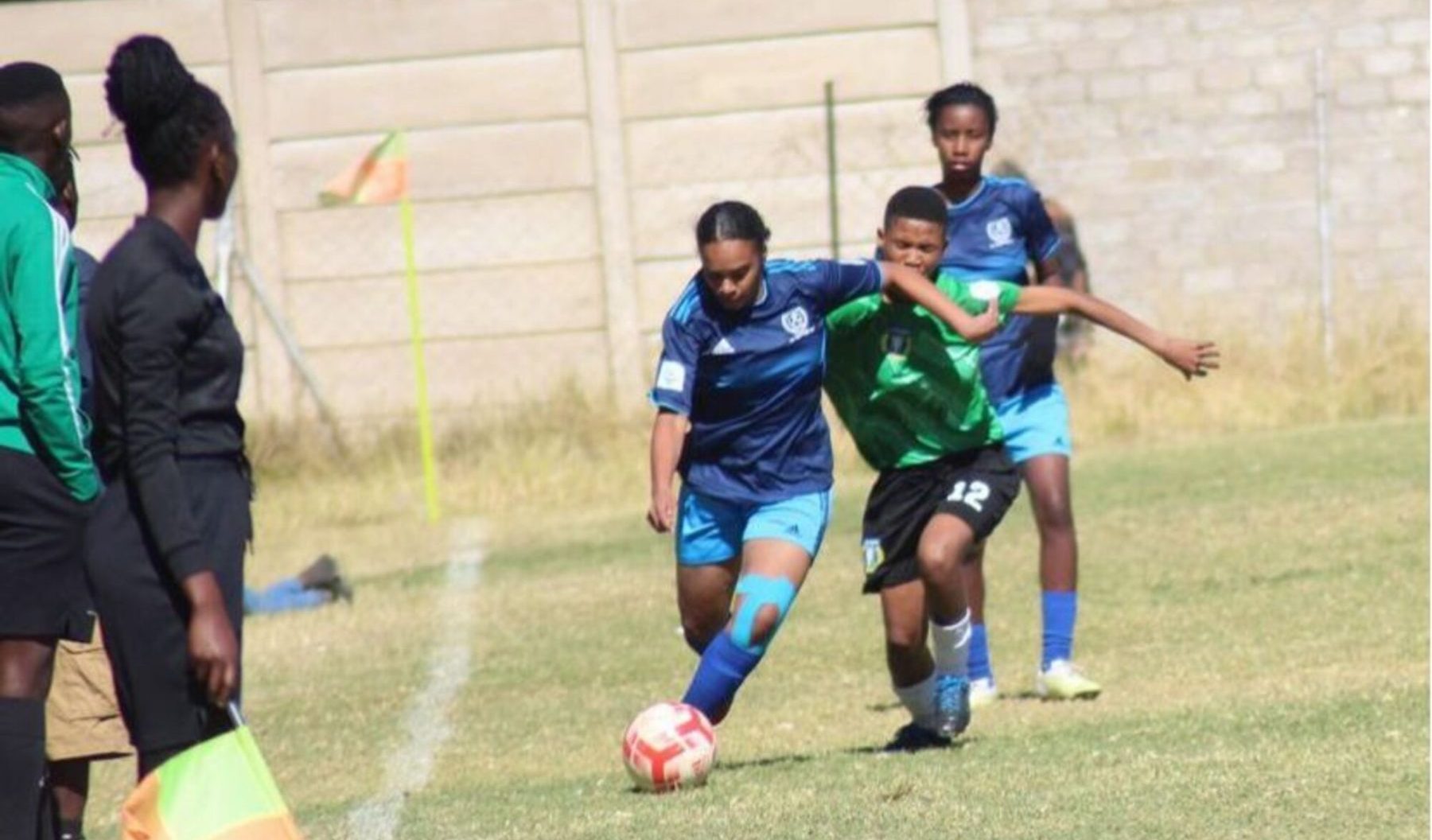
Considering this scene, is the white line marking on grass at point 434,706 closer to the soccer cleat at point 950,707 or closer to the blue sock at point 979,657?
the soccer cleat at point 950,707

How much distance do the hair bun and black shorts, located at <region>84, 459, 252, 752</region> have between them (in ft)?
2.21

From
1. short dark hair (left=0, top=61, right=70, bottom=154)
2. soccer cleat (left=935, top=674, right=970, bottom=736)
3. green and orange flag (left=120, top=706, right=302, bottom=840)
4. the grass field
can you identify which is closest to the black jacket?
green and orange flag (left=120, top=706, right=302, bottom=840)

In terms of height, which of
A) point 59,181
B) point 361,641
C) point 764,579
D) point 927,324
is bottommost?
point 361,641

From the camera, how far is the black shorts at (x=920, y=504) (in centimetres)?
931

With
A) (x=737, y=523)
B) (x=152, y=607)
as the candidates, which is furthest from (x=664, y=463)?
(x=152, y=607)

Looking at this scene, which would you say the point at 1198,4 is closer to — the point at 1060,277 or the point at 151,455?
the point at 1060,277

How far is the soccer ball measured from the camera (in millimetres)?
8383

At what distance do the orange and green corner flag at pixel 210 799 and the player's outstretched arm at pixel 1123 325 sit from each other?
4.40m

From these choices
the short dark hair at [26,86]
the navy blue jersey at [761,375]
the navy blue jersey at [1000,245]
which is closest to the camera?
the short dark hair at [26,86]

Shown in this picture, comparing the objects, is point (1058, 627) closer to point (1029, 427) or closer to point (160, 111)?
point (1029, 427)

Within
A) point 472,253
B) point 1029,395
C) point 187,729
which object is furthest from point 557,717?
point 472,253

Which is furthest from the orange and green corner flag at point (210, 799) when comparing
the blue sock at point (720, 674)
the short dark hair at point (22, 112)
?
the blue sock at point (720, 674)

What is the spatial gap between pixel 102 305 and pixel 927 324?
4.20 metres

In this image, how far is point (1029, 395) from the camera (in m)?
10.6
